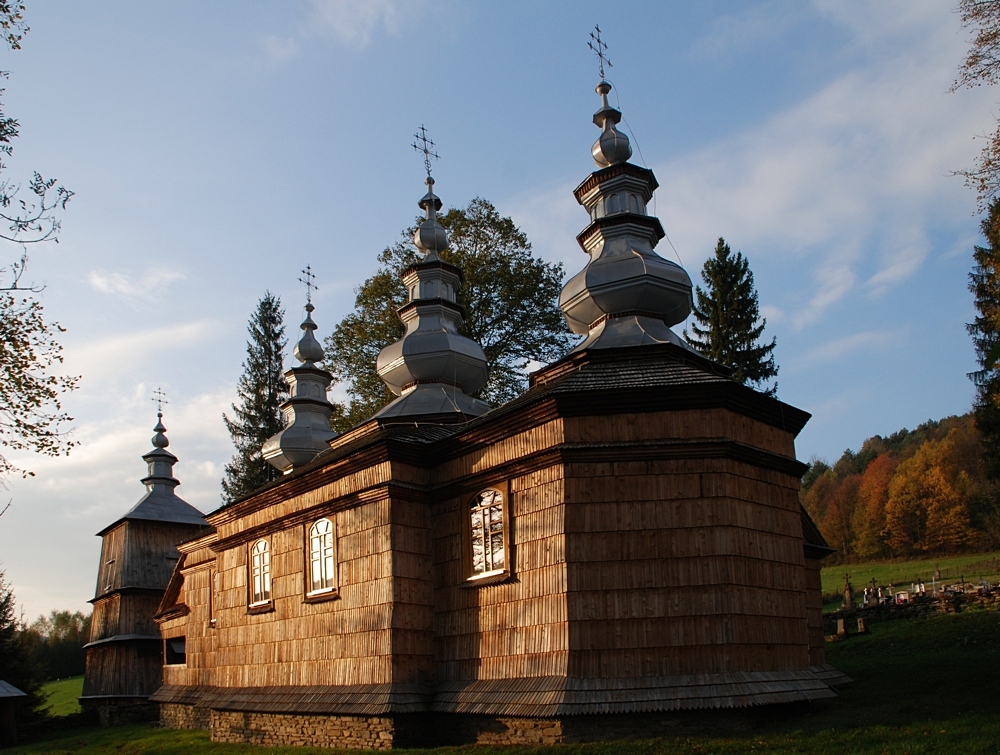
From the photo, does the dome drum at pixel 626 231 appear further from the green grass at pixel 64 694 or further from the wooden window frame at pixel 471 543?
the green grass at pixel 64 694

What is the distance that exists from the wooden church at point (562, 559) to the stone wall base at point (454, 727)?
37 millimetres

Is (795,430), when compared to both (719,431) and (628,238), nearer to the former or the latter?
(719,431)

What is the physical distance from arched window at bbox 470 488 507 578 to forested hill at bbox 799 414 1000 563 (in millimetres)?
36658

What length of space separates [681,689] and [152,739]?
1449 cm

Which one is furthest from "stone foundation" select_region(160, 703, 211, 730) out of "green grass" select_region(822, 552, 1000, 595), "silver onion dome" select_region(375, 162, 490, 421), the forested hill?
the forested hill

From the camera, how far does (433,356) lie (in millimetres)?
20141

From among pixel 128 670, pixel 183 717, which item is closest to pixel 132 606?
pixel 128 670

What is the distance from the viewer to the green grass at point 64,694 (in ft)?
120

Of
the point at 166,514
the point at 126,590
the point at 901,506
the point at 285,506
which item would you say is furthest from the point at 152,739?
the point at 901,506

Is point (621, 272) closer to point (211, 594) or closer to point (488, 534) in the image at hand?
point (488, 534)

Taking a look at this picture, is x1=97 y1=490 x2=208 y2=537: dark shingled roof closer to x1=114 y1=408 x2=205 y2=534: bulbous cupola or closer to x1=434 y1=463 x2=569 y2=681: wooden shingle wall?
x1=114 y1=408 x2=205 y2=534: bulbous cupola

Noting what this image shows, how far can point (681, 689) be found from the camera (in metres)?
11.4

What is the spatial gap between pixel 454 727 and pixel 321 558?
4274mm

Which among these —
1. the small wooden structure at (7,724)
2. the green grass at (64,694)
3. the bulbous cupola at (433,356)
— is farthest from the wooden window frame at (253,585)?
the green grass at (64,694)
